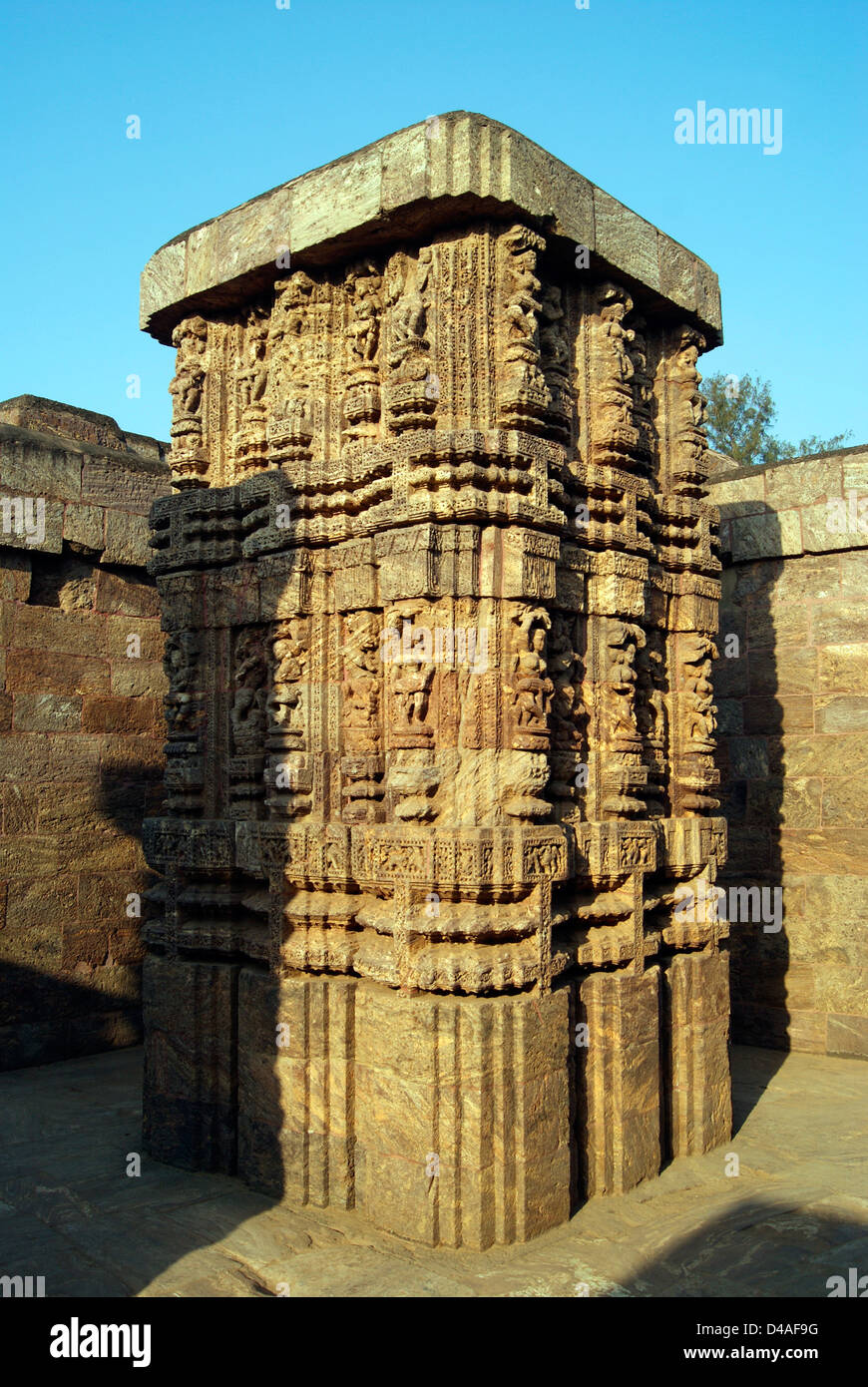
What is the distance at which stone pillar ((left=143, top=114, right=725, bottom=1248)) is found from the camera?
4594 millimetres

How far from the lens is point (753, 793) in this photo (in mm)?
8438

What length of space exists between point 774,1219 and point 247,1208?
235 centimetres

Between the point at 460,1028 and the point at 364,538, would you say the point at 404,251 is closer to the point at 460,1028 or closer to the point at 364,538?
the point at 364,538

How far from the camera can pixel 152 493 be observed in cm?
841

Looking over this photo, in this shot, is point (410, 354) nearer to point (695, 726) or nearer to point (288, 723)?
point (288, 723)

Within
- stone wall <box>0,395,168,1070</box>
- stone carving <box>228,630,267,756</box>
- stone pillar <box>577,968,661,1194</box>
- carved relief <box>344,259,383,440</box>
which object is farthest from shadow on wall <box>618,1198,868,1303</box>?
stone wall <box>0,395,168,1070</box>

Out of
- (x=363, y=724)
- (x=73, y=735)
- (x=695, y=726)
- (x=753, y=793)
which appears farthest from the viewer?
(x=753, y=793)


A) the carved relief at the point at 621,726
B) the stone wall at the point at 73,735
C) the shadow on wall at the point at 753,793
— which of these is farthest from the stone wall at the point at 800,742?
the stone wall at the point at 73,735

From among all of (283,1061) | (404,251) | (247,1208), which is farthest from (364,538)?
(247,1208)

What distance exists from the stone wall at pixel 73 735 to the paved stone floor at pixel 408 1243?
5.67ft

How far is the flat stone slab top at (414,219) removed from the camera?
4809mm

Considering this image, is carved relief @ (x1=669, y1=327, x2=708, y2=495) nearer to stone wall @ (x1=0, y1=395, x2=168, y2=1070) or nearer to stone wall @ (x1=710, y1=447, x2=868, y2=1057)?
stone wall @ (x1=710, y1=447, x2=868, y2=1057)

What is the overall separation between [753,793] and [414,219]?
5.28 meters

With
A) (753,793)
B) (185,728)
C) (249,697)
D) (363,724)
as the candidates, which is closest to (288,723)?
(249,697)
